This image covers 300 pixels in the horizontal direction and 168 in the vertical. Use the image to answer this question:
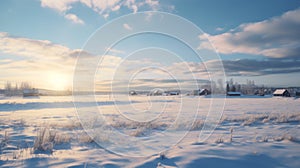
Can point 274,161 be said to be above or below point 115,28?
below

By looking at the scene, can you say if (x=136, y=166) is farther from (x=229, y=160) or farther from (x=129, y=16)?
(x=129, y=16)

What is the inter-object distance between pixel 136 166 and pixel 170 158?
2.60ft

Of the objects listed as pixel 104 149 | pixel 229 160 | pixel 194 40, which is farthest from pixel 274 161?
pixel 194 40

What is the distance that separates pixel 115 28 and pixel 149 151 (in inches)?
159

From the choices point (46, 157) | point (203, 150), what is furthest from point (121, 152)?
point (203, 150)

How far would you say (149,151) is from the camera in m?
5.31

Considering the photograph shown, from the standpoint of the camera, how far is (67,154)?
487 cm

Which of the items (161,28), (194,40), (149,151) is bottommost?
(149,151)

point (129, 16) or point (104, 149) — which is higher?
point (129, 16)

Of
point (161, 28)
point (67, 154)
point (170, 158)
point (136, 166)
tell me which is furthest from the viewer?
point (161, 28)

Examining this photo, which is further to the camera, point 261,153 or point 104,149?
point 104,149

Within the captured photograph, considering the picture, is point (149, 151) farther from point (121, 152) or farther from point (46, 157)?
point (46, 157)

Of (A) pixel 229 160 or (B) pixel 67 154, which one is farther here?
(B) pixel 67 154

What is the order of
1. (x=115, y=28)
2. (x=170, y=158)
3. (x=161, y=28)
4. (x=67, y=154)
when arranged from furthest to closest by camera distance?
(x=161, y=28)
(x=115, y=28)
(x=67, y=154)
(x=170, y=158)
